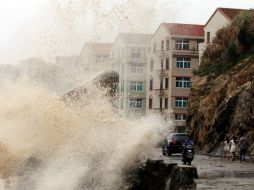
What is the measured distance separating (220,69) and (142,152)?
2649cm

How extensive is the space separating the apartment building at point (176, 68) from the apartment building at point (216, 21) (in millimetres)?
5133

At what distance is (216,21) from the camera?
6394 cm

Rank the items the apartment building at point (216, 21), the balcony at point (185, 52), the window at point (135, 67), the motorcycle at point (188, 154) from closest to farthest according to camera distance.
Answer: the motorcycle at point (188, 154) → the window at point (135, 67) → the apartment building at point (216, 21) → the balcony at point (185, 52)

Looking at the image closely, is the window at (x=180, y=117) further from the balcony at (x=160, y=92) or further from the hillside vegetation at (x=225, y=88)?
the hillside vegetation at (x=225, y=88)

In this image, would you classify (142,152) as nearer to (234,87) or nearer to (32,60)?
(32,60)

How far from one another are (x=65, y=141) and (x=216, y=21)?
45344 mm

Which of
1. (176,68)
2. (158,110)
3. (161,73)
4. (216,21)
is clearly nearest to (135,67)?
(216,21)

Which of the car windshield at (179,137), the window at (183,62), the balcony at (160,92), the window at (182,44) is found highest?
the window at (182,44)

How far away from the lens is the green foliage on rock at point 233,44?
46281 mm

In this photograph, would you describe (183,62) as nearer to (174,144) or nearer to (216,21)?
(216,21)

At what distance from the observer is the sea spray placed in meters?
20.3

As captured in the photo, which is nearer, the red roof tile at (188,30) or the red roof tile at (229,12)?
the red roof tile at (229,12)

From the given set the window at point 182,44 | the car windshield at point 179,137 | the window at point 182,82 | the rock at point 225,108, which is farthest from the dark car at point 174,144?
the window at point 182,44

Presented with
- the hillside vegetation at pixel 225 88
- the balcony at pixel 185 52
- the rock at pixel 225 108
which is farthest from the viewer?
the balcony at pixel 185 52
